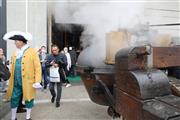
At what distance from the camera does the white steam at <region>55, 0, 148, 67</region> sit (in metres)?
3.71

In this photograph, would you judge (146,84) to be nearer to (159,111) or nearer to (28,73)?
(159,111)

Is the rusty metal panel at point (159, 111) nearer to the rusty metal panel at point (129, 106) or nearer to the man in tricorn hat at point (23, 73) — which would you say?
the rusty metal panel at point (129, 106)

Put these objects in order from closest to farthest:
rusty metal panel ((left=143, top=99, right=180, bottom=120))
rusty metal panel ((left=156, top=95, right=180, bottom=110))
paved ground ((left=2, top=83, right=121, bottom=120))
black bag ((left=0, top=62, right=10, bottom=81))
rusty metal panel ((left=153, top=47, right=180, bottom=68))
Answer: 1. rusty metal panel ((left=143, top=99, right=180, bottom=120))
2. rusty metal panel ((left=156, top=95, right=180, bottom=110))
3. rusty metal panel ((left=153, top=47, right=180, bottom=68))
4. black bag ((left=0, top=62, right=10, bottom=81))
5. paved ground ((left=2, top=83, right=121, bottom=120))

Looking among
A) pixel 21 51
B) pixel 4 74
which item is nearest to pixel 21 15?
pixel 21 51

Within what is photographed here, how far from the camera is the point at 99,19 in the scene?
4.05 meters

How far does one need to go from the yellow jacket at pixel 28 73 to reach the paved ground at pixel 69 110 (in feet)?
2.45

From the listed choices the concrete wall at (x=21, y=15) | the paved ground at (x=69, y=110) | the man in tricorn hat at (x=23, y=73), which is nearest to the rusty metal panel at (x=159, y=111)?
the man in tricorn hat at (x=23, y=73)

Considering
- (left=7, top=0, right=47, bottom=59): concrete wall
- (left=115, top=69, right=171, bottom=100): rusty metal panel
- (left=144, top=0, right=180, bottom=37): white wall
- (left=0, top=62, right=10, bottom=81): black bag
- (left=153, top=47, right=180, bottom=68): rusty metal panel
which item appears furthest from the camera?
(left=7, top=0, right=47, bottom=59): concrete wall

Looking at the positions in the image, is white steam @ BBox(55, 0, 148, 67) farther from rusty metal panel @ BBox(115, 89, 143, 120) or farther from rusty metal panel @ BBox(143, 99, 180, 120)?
rusty metal panel @ BBox(143, 99, 180, 120)

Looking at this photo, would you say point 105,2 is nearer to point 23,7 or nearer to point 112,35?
point 112,35

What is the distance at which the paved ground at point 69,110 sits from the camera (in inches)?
214

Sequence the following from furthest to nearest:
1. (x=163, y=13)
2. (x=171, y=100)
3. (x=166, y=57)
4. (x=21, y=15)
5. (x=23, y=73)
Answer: (x=21, y=15)
(x=23, y=73)
(x=163, y=13)
(x=166, y=57)
(x=171, y=100)

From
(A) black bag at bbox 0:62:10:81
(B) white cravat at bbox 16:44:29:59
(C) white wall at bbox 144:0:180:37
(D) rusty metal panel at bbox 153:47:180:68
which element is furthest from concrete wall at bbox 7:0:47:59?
(D) rusty metal panel at bbox 153:47:180:68

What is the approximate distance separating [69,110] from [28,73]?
1545 millimetres
